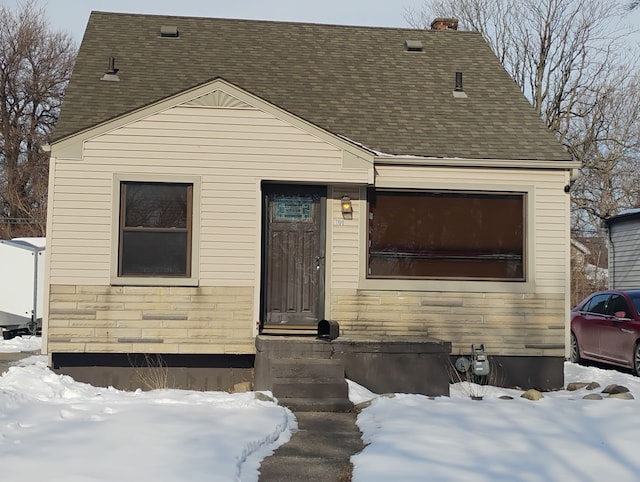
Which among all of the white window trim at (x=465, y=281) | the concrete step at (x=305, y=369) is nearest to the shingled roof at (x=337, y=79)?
the white window trim at (x=465, y=281)

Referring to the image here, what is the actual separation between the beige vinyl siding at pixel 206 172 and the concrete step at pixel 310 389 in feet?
6.50

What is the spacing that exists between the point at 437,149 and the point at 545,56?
25.2m

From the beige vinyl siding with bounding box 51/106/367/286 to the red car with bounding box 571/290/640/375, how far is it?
5.48m

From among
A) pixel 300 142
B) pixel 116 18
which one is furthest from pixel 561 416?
pixel 116 18

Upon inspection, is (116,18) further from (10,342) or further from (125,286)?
(10,342)

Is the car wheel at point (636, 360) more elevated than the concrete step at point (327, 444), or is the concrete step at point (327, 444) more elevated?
the car wheel at point (636, 360)

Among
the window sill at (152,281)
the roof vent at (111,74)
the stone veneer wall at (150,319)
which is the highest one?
the roof vent at (111,74)

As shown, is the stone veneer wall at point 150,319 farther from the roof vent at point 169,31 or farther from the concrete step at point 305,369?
the roof vent at point 169,31

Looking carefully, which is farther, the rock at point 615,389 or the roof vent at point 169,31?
the roof vent at point 169,31

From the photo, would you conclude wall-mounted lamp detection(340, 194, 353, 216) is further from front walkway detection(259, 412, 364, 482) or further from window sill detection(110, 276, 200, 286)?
front walkway detection(259, 412, 364, 482)

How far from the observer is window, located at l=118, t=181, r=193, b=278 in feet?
34.9

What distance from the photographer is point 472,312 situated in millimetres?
11234

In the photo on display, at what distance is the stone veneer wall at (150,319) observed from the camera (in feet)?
34.2

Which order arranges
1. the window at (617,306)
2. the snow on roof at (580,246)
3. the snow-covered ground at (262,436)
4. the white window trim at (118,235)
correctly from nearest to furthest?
the snow-covered ground at (262,436)
the white window trim at (118,235)
the window at (617,306)
the snow on roof at (580,246)
